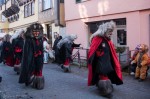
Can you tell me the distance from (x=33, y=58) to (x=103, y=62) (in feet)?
7.19

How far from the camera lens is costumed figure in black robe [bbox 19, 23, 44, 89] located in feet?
33.1

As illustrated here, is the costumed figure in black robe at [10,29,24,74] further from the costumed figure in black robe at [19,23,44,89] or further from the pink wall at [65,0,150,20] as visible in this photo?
the pink wall at [65,0,150,20]

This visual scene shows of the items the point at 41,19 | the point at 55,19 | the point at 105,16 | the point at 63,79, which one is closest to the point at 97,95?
the point at 63,79

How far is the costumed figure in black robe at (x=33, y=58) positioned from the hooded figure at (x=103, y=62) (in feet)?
5.52

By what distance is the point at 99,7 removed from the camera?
689 inches

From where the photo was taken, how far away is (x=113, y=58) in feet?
30.1

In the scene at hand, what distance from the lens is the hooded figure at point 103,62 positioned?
29.3 ft

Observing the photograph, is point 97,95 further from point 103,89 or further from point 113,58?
point 113,58

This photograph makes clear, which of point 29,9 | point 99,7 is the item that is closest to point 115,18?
point 99,7

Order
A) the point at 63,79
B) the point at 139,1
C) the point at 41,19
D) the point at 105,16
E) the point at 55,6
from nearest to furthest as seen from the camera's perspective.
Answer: the point at 63,79 < the point at 139,1 < the point at 105,16 < the point at 55,6 < the point at 41,19

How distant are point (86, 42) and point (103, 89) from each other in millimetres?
10262

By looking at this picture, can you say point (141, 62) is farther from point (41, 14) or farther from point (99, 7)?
point (41, 14)

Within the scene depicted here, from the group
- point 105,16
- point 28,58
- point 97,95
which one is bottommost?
point 97,95

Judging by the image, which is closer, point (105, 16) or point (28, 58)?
point (28, 58)
